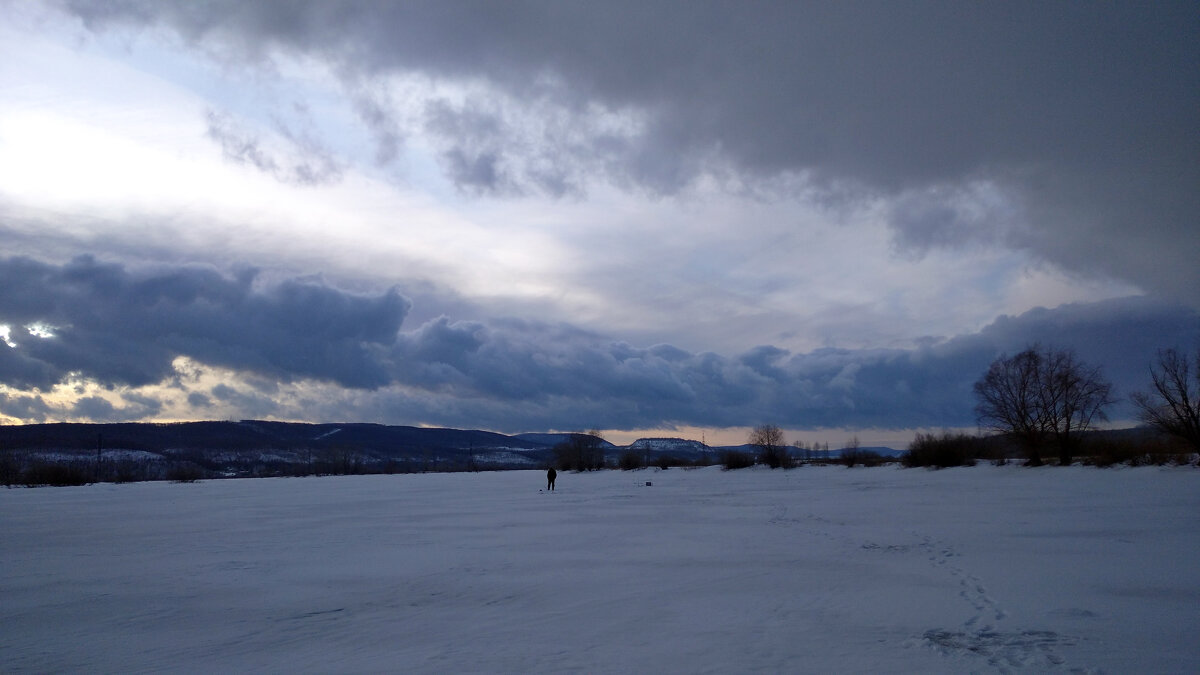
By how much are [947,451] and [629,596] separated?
197 ft

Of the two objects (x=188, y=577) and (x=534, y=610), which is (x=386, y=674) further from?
(x=188, y=577)

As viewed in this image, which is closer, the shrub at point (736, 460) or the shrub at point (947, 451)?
the shrub at point (947, 451)

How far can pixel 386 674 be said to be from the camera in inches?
295

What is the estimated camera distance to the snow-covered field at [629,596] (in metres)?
7.91

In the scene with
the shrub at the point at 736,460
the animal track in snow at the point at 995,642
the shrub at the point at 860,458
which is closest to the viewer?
the animal track in snow at the point at 995,642

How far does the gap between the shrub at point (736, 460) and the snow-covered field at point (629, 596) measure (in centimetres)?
7141

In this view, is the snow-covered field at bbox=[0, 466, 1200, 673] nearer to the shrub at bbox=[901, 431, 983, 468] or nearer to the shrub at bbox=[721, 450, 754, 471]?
the shrub at bbox=[901, 431, 983, 468]

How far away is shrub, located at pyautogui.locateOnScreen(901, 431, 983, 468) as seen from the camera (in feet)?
203

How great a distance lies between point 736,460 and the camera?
308 feet

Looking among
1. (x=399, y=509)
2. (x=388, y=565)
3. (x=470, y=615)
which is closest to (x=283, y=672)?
(x=470, y=615)

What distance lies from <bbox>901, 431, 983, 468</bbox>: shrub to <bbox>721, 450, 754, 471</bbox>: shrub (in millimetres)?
29107

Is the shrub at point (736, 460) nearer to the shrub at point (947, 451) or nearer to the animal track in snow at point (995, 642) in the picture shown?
the shrub at point (947, 451)

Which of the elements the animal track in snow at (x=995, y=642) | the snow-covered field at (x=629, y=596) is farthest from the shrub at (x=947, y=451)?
the animal track in snow at (x=995, y=642)

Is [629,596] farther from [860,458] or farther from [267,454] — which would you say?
[267,454]
